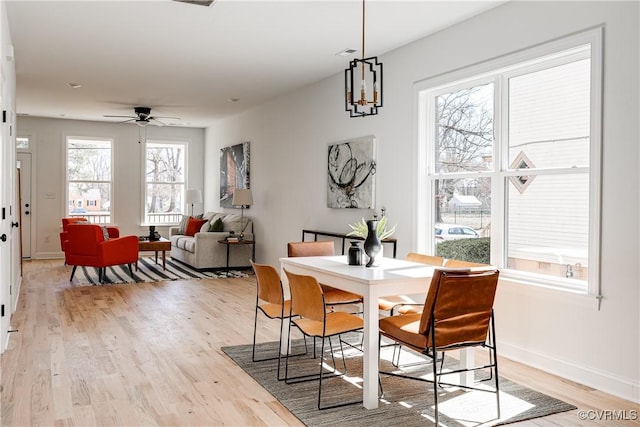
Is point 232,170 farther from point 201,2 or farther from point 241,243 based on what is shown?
point 201,2

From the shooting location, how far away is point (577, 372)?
3.59m

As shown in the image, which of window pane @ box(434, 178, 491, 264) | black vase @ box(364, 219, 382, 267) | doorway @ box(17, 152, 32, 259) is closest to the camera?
black vase @ box(364, 219, 382, 267)

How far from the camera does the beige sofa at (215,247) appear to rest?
8.73 m

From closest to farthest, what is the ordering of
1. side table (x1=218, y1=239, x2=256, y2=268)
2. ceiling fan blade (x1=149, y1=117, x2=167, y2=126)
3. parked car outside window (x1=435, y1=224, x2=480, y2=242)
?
parked car outside window (x1=435, y1=224, x2=480, y2=242) < side table (x1=218, y1=239, x2=256, y2=268) < ceiling fan blade (x1=149, y1=117, x2=167, y2=126)

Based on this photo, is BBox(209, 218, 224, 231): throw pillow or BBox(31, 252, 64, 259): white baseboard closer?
BBox(209, 218, 224, 231): throw pillow

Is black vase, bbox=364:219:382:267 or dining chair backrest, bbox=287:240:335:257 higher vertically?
black vase, bbox=364:219:382:267

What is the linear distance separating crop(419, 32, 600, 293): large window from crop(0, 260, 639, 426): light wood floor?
883mm

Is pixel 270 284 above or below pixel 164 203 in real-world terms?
below

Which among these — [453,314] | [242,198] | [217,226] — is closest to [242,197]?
[242,198]

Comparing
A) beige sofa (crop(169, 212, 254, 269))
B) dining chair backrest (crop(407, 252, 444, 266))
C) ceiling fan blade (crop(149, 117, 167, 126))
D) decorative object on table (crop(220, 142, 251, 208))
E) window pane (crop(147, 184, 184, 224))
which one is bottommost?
beige sofa (crop(169, 212, 254, 269))

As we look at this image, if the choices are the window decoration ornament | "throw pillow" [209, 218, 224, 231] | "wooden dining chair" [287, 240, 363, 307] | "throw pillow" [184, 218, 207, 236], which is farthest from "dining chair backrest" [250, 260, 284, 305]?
"throw pillow" [184, 218, 207, 236]

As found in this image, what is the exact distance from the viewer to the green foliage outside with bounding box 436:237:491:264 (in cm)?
452

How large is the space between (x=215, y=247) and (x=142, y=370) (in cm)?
510

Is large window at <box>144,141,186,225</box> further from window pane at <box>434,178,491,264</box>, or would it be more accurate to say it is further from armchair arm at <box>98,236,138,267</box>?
window pane at <box>434,178,491,264</box>
